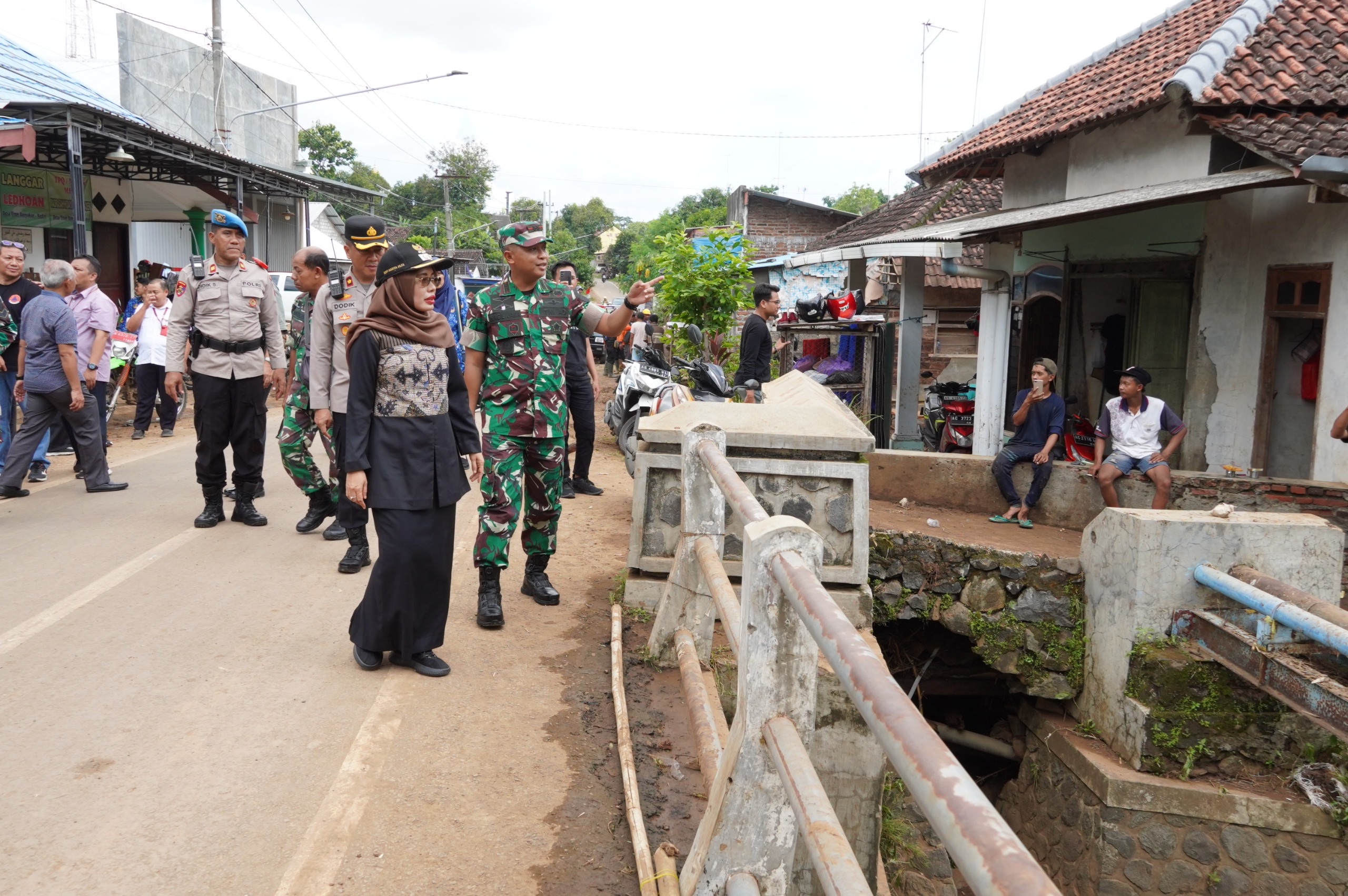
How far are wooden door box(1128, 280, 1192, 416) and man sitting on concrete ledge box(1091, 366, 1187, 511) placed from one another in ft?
10.1

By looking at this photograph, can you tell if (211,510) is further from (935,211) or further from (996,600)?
(935,211)

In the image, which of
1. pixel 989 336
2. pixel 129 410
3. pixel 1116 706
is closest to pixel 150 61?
pixel 129 410

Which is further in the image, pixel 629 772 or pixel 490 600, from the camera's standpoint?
pixel 490 600

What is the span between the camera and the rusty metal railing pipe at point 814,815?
1.79m

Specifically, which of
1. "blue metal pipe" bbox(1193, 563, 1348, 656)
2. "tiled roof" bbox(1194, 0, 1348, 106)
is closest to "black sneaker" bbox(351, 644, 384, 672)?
"blue metal pipe" bbox(1193, 563, 1348, 656)

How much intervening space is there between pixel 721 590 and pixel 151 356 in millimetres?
9785

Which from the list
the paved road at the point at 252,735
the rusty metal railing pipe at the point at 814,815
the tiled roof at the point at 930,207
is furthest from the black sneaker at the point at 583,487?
the tiled roof at the point at 930,207

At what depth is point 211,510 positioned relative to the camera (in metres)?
7.04

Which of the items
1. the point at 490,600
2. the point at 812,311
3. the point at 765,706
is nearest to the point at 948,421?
the point at 812,311

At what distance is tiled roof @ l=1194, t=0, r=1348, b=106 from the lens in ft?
31.2

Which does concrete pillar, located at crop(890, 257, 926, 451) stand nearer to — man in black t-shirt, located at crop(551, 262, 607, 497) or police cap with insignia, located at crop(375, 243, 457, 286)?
man in black t-shirt, located at crop(551, 262, 607, 497)

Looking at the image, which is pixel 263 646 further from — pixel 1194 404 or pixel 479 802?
pixel 1194 404

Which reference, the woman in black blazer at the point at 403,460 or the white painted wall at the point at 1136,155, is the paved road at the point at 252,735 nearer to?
the woman in black blazer at the point at 403,460

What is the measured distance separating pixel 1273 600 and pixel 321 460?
26.5ft
